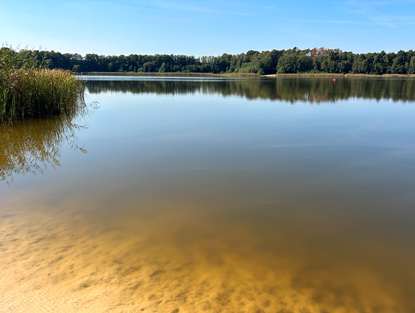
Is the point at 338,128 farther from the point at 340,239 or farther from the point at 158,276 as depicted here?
the point at 158,276

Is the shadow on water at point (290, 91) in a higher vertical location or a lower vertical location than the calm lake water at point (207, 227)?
higher

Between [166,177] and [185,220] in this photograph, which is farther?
[166,177]

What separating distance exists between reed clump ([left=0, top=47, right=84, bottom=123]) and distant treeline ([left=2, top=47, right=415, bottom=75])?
61980 millimetres

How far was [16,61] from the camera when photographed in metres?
9.88

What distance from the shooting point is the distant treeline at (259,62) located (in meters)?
86.4

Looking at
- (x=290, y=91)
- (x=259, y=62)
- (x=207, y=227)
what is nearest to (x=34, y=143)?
(x=207, y=227)

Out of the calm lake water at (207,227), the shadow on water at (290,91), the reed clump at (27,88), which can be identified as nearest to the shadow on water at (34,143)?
the calm lake water at (207,227)

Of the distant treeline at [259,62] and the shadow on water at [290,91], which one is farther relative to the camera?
the distant treeline at [259,62]

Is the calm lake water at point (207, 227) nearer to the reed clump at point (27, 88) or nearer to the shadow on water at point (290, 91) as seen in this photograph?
the reed clump at point (27, 88)

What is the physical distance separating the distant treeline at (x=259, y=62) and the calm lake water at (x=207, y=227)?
229 feet

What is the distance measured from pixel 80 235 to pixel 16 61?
9055mm

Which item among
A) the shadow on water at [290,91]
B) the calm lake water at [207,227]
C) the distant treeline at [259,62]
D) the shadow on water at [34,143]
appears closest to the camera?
the calm lake water at [207,227]

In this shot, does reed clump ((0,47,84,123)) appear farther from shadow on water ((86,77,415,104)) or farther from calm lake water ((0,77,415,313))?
shadow on water ((86,77,415,104))

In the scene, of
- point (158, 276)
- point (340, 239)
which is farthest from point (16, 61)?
point (340, 239)
